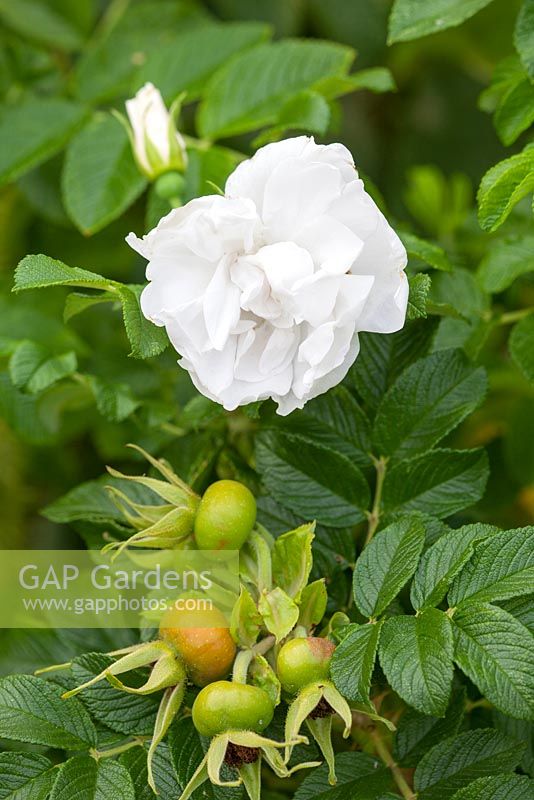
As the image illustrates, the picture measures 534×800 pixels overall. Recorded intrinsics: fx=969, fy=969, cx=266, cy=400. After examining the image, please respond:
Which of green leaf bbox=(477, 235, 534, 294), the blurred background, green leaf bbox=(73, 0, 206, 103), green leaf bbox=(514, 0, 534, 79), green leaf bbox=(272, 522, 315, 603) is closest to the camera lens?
green leaf bbox=(272, 522, 315, 603)

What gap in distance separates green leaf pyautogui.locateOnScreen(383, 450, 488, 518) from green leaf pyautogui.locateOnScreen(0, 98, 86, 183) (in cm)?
69

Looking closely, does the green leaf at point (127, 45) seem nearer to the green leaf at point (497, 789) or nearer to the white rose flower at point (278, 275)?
the white rose flower at point (278, 275)

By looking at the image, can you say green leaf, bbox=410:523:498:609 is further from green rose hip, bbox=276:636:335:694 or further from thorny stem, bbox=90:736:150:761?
thorny stem, bbox=90:736:150:761

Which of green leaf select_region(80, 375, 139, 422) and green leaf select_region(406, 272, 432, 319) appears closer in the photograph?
green leaf select_region(406, 272, 432, 319)

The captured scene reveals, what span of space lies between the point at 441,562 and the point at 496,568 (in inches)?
1.8

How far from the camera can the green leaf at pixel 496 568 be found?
29.9 inches

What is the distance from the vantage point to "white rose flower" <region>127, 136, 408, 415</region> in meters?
0.76

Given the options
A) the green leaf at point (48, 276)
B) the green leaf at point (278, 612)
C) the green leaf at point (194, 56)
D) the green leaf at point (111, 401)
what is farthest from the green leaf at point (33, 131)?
the green leaf at point (278, 612)

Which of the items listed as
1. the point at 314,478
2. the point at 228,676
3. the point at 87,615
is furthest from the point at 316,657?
the point at 87,615

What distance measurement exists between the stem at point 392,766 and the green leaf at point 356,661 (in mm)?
105

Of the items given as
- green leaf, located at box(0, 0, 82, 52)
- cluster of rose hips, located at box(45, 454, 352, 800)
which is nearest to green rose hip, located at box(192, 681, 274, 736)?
cluster of rose hips, located at box(45, 454, 352, 800)

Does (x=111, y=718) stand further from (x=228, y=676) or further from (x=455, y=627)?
(x=455, y=627)

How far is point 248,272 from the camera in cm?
79

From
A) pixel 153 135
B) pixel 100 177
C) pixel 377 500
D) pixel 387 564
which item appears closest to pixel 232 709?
pixel 387 564
